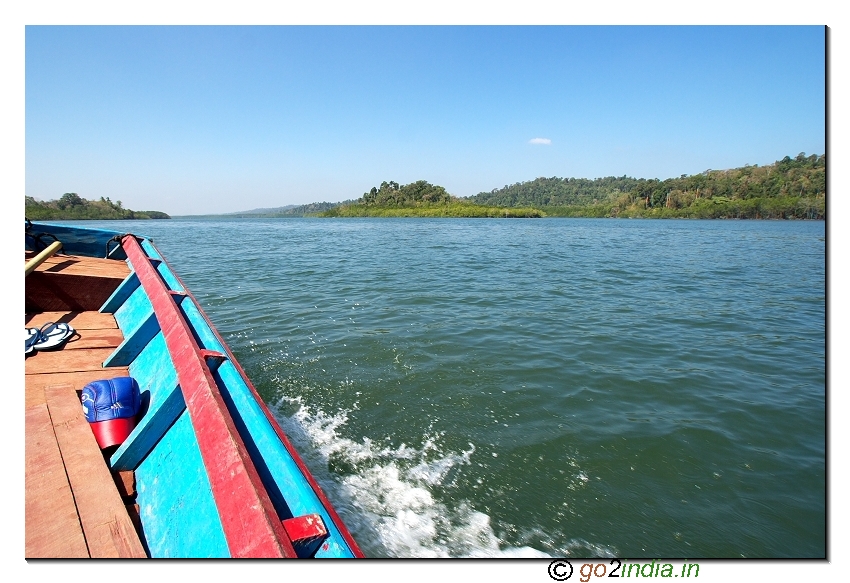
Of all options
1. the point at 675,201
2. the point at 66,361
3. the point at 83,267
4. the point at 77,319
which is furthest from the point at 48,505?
the point at 675,201

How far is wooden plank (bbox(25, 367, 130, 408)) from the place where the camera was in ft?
8.67

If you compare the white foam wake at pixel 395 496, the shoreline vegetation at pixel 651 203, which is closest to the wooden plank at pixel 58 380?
the white foam wake at pixel 395 496

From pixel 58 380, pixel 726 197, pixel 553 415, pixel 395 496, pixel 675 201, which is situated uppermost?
pixel 675 201

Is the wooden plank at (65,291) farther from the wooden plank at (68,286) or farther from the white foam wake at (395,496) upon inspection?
the white foam wake at (395,496)

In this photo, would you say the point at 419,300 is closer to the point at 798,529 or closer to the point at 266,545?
the point at 798,529

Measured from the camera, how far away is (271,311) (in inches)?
306

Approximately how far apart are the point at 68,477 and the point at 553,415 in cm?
372

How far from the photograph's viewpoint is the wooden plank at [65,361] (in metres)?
3.04

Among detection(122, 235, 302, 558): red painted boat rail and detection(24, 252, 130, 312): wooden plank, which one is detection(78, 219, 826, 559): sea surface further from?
detection(24, 252, 130, 312): wooden plank

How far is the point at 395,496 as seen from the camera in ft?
9.80

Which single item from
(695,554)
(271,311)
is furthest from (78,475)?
(271,311)

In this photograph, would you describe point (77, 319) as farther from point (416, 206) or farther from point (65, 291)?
point (416, 206)

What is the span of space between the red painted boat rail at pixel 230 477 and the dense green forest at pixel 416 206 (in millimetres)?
76159

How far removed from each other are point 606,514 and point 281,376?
3.81 metres
